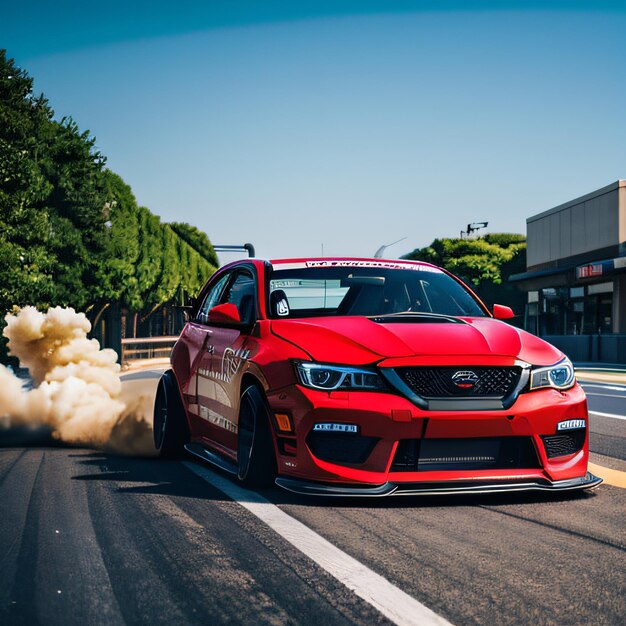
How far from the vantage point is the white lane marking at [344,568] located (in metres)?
3.86

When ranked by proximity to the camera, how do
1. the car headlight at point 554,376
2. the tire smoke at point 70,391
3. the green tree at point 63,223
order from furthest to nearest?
the green tree at point 63,223 < the tire smoke at point 70,391 < the car headlight at point 554,376

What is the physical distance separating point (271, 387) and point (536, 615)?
2741 millimetres

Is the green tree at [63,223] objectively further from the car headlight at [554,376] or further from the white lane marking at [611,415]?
the car headlight at [554,376]

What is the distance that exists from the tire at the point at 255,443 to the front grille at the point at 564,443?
5.47 ft

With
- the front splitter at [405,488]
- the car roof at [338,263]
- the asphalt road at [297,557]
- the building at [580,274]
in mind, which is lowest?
the asphalt road at [297,557]

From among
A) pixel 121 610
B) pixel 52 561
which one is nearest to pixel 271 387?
pixel 52 561

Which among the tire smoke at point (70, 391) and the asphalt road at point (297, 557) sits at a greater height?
the tire smoke at point (70, 391)

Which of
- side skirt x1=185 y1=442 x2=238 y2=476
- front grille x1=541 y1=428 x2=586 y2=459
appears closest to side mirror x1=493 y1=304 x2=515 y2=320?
front grille x1=541 y1=428 x2=586 y2=459

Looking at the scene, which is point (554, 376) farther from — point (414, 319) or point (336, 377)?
point (336, 377)

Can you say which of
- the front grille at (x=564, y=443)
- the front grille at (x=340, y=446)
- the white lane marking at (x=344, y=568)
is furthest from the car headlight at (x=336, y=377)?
the front grille at (x=564, y=443)

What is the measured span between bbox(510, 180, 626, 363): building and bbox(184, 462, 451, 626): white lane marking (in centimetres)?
3409

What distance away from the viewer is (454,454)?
5.90m

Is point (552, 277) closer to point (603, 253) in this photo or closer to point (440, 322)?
point (603, 253)

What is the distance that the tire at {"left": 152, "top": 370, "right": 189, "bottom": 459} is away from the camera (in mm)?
8719
